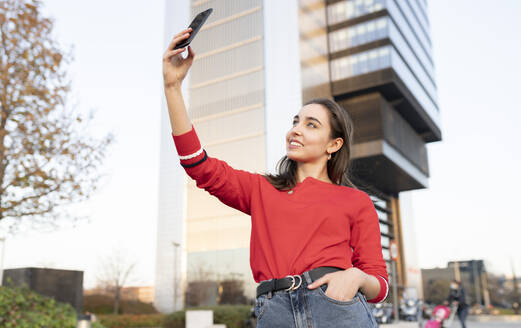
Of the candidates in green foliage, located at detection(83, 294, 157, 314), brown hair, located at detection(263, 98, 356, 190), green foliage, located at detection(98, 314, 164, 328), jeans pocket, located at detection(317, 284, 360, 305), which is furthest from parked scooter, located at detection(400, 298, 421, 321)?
green foliage, located at detection(83, 294, 157, 314)

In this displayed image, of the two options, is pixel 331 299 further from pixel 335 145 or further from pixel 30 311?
pixel 30 311

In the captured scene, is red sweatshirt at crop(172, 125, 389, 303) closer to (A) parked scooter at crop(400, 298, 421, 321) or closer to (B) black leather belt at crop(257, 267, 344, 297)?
(B) black leather belt at crop(257, 267, 344, 297)

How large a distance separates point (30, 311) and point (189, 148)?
7.50 m

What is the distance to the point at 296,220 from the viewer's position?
5.81 feet

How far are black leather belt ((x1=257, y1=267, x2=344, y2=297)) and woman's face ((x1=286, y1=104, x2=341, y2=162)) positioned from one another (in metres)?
0.52

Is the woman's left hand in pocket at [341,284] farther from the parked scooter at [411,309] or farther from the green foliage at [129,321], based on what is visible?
the green foliage at [129,321]

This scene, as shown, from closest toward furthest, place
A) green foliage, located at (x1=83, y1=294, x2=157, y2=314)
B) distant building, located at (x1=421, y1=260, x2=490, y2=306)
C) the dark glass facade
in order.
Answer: the dark glass facade → green foliage, located at (x1=83, y1=294, x2=157, y2=314) → distant building, located at (x1=421, y1=260, x2=490, y2=306)

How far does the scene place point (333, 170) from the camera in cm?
214

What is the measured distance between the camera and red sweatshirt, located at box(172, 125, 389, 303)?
1.71m

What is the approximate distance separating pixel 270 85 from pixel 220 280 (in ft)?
51.0

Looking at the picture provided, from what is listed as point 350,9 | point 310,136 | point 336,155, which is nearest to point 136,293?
point 350,9

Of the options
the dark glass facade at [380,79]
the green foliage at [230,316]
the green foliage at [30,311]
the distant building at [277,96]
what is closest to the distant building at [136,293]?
the distant building at [277,96]

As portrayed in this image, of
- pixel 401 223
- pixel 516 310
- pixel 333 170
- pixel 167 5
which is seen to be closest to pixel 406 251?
pixel 401 223

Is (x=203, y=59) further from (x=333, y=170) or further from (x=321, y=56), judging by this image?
(x=333, y=170)
